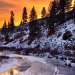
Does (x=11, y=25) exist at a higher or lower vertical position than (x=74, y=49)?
higher

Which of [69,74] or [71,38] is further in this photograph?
[71,38]

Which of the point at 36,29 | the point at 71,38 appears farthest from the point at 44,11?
the point at 71,38

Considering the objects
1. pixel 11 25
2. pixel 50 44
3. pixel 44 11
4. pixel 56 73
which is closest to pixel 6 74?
pixel 56 73

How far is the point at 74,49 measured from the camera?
44.7 meters

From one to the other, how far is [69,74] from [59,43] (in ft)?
96.0

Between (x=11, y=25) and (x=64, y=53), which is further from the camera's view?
(x=11, y=25)

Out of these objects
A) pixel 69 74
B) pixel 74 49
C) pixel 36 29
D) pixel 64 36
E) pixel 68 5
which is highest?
pixel 68 5

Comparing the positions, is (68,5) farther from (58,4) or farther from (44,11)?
(44,11)

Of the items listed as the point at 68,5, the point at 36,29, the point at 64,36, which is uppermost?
the point at 68,5

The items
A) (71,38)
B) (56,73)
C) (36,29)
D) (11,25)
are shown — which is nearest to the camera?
(56,73)

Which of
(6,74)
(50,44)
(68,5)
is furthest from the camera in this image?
(68,5)

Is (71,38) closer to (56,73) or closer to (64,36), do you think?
(64,36)

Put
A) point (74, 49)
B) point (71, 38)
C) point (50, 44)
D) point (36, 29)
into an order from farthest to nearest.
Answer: point (36, 29) → point (50, 44) → point (71, 38) → point (74, 49)

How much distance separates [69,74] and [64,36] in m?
29.6
